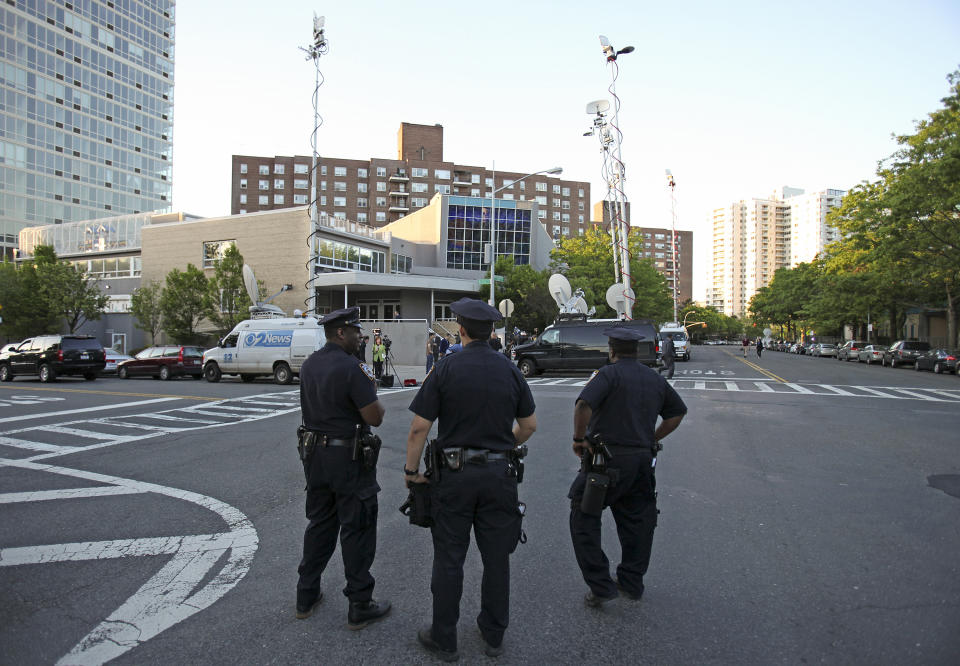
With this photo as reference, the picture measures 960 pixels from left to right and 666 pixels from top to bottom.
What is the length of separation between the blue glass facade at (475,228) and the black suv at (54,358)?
38930 mm

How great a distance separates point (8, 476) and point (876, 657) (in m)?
8.94

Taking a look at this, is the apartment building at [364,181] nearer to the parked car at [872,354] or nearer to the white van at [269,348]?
the parked car at [872,354]

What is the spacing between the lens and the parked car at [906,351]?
33.3m

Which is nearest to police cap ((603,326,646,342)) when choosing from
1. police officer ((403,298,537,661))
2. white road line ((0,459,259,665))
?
police officer ((403,298,537,661))

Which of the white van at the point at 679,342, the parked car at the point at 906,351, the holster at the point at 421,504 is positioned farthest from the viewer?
the white van at the point at 679,342

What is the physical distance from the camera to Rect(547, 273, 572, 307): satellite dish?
27969mm

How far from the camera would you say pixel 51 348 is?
862 inches

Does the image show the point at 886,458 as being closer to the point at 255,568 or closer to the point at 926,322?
the point at 255,568

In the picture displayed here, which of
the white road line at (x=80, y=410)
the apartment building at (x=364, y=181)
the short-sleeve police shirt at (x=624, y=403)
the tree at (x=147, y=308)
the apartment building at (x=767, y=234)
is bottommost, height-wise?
the white road line at (x=80, y=410)

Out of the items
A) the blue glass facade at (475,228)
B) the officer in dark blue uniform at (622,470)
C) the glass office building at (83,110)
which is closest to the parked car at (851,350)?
the blue glass facade at (475,228)

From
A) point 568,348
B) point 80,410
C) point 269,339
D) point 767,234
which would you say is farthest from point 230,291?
point 767,234

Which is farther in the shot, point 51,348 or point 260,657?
point 51,348

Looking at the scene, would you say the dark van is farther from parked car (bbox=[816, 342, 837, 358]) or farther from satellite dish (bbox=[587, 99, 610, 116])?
parked car (bbox=[816, 342, 837, 358])

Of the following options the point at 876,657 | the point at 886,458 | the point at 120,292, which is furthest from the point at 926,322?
the point at 120,292
